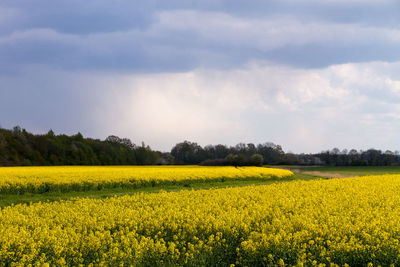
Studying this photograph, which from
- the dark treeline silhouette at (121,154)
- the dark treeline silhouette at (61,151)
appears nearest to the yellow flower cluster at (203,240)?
the dark treeline silhouette at (121,154)

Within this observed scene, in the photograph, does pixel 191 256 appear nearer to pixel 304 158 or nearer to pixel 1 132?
pixel 1 132

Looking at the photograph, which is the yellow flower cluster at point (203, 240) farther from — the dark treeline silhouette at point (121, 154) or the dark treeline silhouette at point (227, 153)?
the dark treeline silhouette at point (227, 153)

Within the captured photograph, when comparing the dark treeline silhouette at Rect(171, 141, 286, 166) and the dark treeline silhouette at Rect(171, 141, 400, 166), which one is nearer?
the dark treeline silhouette at Rect(171, 141, 400, 166)

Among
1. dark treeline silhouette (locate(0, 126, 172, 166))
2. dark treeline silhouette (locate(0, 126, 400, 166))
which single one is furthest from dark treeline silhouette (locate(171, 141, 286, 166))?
dark treeline silhouette (locate(0, 126, 172, 166))

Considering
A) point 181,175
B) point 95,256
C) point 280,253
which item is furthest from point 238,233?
point 181,175

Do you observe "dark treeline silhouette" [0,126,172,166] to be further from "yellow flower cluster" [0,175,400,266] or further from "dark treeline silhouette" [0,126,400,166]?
"yellow flower cluster" [0,175,400,266]

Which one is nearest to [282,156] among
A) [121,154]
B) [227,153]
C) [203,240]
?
[227,153]

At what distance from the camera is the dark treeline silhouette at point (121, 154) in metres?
67.3

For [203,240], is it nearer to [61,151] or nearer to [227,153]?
[61,151]

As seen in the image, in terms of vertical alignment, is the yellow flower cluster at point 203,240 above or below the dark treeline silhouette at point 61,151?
below

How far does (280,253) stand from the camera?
819cm

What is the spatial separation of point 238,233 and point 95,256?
3.70m

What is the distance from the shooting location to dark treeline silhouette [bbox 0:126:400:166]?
67.3m

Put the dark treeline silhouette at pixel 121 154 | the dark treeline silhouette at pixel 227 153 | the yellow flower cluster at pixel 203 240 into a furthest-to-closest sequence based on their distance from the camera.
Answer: the dark treeline silhouette at pixel 227 153
the dark treeline silhouette at pixel 121 154
the yellow flower cluster at pixel 203 240
